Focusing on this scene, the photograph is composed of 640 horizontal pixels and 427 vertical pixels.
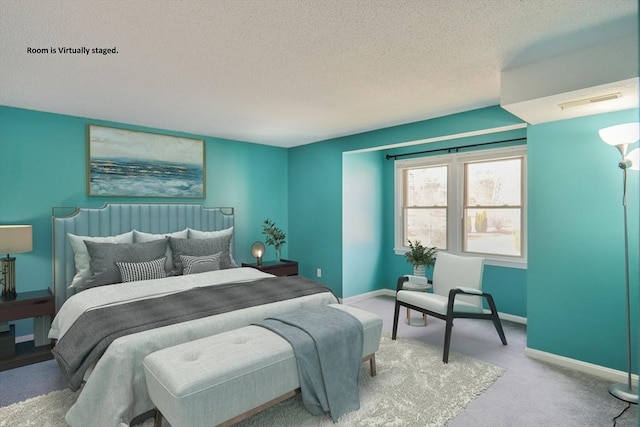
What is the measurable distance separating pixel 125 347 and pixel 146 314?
16.6 inches

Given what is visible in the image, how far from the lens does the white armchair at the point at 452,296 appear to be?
3.15m

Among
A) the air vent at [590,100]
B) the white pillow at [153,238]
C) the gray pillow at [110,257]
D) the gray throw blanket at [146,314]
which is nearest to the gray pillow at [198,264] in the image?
the white pillow at [153,238]

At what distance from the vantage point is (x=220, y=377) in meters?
1.80

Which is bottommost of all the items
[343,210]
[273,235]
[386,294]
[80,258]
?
[386,294]

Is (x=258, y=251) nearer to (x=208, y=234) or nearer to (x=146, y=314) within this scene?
(x=208, y=234)

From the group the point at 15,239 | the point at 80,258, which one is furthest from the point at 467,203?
the point at 15,239

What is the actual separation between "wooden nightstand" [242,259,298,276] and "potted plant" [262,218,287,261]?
275 mm

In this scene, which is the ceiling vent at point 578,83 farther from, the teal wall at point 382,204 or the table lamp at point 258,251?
the table lamp at point 258,251

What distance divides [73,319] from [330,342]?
2.05 meters

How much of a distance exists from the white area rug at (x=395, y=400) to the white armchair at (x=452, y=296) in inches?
10.5

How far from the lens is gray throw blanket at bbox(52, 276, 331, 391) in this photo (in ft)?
7.07

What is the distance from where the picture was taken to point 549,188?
9.87ft

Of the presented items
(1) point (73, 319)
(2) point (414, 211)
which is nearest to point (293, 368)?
(1) point (73, 319)

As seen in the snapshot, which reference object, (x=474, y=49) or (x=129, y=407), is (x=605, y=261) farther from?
(x=129, y=407)
